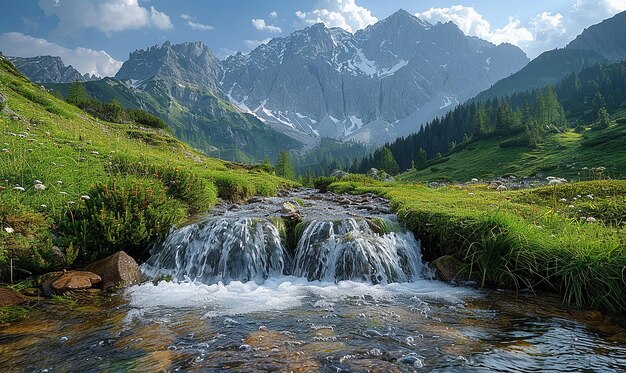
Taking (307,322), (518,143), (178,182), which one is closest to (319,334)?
(307,322)

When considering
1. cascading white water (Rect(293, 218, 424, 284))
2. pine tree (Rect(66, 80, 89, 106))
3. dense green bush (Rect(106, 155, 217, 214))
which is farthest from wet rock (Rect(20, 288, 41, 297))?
pine tree (Rect(66, 80, 89, 106))

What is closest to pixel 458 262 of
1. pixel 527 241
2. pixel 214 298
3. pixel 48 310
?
pixel 527 241

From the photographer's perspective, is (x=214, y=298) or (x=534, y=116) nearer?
(x=214, y=298)

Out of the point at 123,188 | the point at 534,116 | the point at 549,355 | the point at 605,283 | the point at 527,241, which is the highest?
the point at 534,116

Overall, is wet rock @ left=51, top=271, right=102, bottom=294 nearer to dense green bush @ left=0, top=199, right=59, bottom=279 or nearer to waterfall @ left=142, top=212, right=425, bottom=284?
dense green bush @ left=0, top=199, right=59, bottom=279

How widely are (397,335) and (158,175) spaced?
13.4 metres

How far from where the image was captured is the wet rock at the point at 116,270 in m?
9.70

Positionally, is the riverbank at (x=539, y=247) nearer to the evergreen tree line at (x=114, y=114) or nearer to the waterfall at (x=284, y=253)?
the waterfall at (x=284, y=253)

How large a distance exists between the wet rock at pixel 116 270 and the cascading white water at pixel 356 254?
4894mm

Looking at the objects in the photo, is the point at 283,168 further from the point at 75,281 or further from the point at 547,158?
the point at 75,281

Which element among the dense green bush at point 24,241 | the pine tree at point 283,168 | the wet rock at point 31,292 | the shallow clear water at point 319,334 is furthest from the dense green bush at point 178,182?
the pine tree at point 283,168

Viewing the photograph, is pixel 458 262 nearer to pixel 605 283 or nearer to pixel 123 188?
pixel 605 283

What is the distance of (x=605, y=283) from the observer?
7.57 metres

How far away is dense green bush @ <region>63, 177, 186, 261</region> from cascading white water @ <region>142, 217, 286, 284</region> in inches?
25.9
